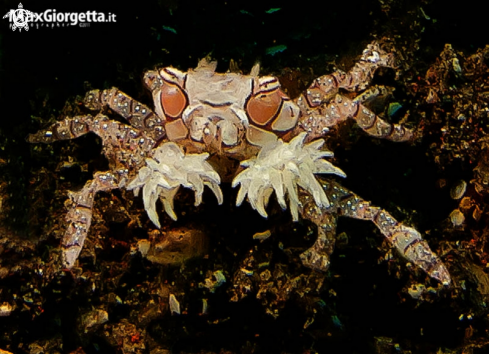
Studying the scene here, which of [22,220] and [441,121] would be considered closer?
[441,121]

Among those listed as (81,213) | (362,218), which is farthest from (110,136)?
(362,218)

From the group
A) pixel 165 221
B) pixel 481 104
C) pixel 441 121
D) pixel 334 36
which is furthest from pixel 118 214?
pixel 481 104

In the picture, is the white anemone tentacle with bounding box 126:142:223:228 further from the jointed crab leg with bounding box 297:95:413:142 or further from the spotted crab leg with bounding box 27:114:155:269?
the jointed crab leg with bounding box 297:95:413:142

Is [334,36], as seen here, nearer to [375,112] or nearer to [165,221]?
[375,112]

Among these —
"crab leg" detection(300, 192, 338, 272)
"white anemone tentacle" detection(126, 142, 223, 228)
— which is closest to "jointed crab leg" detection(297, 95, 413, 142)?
"crab leg" detection(300, 192, 338, 272)

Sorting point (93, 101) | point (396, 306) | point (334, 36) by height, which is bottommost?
point (396, 306)

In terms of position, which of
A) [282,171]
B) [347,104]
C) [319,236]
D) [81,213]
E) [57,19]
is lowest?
[319,236]

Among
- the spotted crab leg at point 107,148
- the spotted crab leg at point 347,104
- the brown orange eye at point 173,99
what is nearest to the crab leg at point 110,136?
the spotted crab leg at point 107,148

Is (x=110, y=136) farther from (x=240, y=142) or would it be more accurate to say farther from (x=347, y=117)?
(x=347, y=117)
